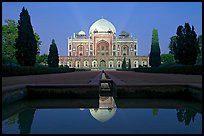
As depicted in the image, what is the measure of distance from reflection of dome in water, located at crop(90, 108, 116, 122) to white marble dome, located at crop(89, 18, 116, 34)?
53.1 metres

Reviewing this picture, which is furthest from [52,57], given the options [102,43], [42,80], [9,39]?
[102,43]

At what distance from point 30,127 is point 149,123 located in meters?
1.38

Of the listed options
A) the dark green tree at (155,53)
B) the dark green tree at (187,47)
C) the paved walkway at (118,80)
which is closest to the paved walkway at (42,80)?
the paved walkway at (118,80)

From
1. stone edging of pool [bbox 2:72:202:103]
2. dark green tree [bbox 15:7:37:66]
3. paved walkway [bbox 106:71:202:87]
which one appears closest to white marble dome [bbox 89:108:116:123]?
stone edging of pool [bbox 2:72:202:103]

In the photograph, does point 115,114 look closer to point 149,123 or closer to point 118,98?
point 149,123

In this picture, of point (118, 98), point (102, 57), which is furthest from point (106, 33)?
point (118, 98)

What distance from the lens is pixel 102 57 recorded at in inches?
2010

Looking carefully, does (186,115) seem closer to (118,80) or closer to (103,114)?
(103,114)

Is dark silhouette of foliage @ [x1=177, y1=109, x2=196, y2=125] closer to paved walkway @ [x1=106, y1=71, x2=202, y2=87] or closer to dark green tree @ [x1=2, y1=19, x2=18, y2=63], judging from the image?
paved walkway @ [x1=106, y1=71, x2=202, y2=87]

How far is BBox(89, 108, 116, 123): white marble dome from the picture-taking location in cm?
332

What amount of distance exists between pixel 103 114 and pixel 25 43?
1309 centimetres

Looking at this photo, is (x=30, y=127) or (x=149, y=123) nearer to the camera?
(x=30, y=127)

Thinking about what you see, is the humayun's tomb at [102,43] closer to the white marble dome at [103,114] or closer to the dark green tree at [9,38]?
the dark green tree at [9,38]

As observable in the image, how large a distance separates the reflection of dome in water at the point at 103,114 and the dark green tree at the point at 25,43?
1256 cm
